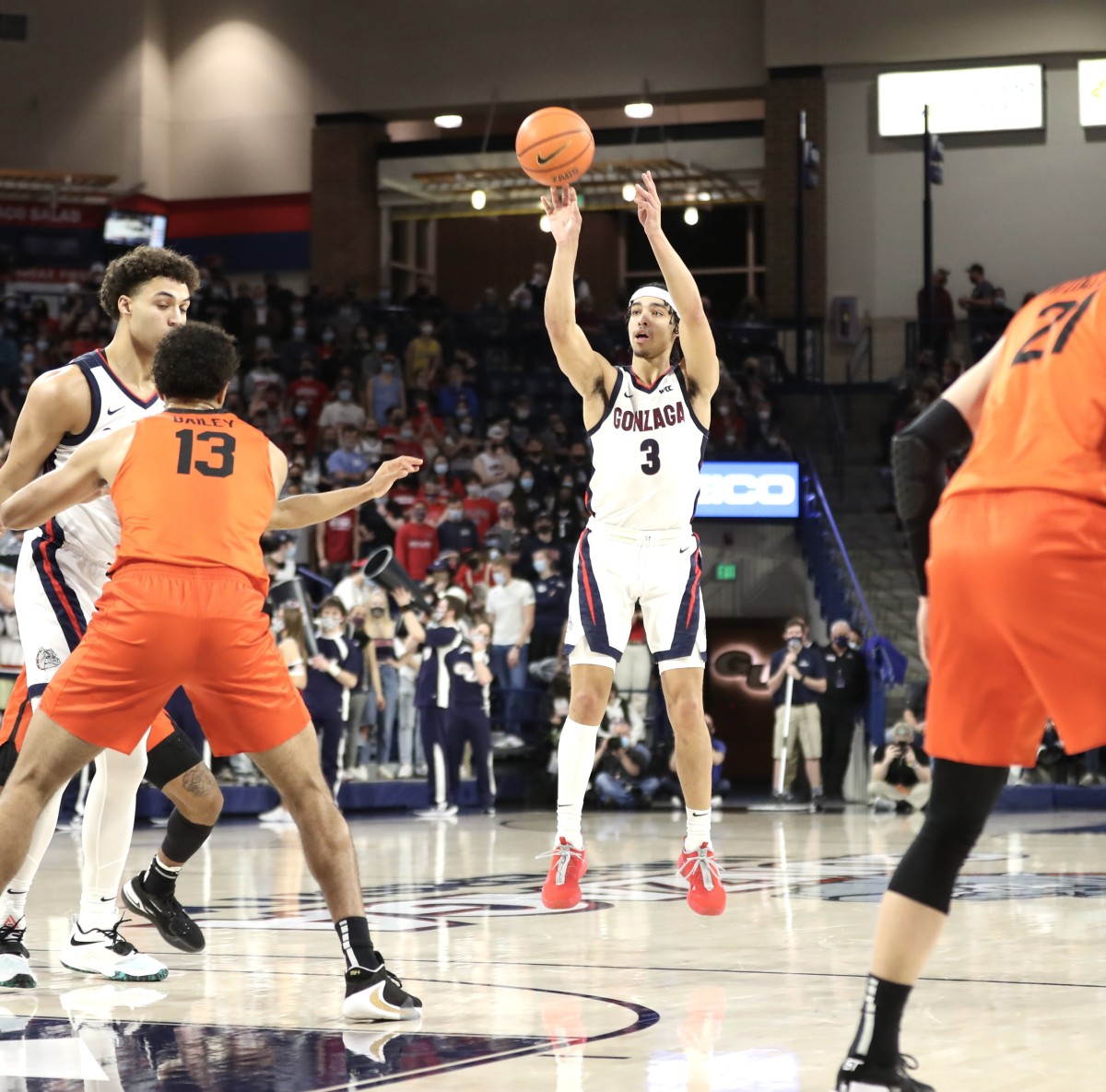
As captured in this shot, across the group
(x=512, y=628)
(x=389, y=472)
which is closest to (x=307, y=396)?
(x=512, y=628)

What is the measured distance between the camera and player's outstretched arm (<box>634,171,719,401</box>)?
6219mm

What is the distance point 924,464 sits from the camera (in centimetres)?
331

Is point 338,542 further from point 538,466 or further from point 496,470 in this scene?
point 538,466

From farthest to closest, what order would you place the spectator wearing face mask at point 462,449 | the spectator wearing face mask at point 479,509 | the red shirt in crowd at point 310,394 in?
the red shirt in crowd at point 310,394 → the spectator wearing face mask at point 462,449 → the spectator wearing face mask at point 479,509

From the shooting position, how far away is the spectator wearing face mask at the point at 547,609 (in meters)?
16.5

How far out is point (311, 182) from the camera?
27.5 m

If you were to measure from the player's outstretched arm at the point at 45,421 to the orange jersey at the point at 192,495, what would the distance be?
737mm

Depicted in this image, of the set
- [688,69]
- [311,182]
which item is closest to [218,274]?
[311,182]

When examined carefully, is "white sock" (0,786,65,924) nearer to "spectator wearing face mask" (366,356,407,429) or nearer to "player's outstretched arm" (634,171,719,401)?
"player's outstretched arm" (634,171,719,401)

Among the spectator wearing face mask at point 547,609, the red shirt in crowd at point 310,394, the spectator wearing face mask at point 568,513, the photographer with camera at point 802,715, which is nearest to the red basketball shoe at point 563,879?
the photographer with camera at point 802,715

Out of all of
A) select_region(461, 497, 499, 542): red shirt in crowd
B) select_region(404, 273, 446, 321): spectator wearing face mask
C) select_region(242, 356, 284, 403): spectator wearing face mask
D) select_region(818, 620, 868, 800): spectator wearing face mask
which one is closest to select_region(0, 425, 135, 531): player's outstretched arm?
select_region(818, 620, 868, 800): spectator wearing face mask

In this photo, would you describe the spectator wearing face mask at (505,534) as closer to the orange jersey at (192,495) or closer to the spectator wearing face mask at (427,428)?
the spectator wearing face mask at (427,428)

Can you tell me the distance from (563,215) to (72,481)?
2454 millimetres

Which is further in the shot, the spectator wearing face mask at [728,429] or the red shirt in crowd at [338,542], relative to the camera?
the spectator wearing face mask at [728,429]
